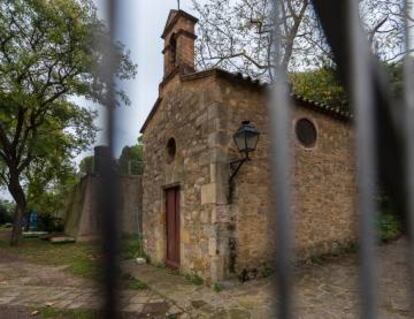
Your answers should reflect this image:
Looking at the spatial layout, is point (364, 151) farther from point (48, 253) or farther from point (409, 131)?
point (48, 253)

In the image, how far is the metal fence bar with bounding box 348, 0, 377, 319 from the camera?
83 cm

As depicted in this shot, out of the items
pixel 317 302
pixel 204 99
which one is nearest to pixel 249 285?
pixel 317 302

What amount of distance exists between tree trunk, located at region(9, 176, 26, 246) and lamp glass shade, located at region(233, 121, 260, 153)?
11893 mm

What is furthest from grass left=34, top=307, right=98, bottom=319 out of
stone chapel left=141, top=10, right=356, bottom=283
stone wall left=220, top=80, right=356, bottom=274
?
stone wall left=220, top=80, right=356, bottom=274

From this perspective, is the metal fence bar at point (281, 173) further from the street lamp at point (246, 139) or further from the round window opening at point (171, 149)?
the round window opening at point (171, 149)

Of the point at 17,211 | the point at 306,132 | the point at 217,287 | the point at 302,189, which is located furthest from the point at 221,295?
the point at 17,211

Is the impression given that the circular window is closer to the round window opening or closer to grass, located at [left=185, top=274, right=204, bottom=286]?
the round window opening

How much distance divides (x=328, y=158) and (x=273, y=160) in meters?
8.16

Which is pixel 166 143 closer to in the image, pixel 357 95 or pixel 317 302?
pixel 317 302

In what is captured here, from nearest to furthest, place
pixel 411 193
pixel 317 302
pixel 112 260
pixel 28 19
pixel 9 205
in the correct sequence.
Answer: pixel 112 260, pixel 411 193, pixel 317 302, pixel 28 19, pixel 9 205

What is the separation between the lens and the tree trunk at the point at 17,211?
50.0ft

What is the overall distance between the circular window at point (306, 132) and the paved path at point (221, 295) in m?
2.41

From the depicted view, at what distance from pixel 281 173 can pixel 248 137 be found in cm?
563

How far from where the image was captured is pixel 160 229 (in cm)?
909
